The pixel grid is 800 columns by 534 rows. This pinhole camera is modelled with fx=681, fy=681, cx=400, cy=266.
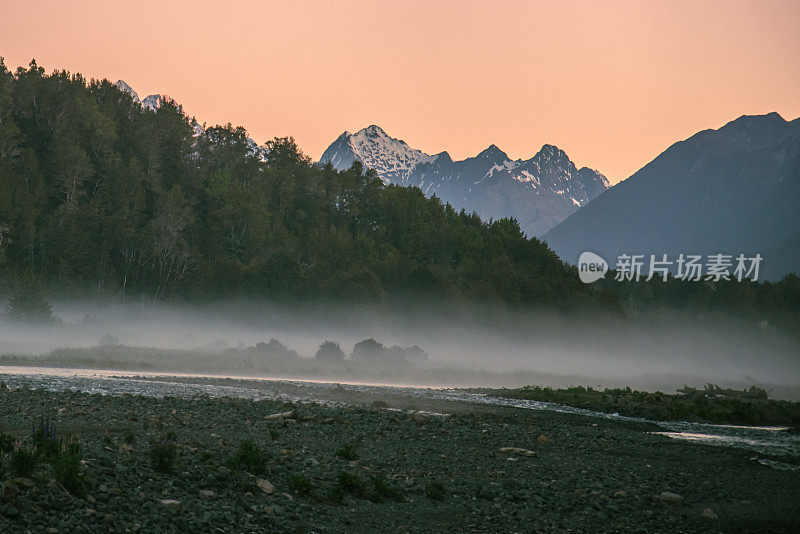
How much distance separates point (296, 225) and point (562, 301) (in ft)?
158

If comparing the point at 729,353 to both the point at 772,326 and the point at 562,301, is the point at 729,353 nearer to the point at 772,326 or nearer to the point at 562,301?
the point at 772,326

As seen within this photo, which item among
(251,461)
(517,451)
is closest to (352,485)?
(251,461)

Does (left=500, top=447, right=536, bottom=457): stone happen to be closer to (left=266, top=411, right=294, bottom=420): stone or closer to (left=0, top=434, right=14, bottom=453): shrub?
(left=266, top=411, right=294, bottom=420): stone

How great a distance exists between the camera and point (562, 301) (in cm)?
11269

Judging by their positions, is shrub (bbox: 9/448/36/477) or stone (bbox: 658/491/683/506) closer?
shrub (bbox: 9/448/36/477)

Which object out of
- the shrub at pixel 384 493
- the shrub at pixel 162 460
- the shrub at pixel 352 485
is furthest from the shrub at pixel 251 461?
the shrub at pixel 384 493

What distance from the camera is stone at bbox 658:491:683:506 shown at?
14.4 metres

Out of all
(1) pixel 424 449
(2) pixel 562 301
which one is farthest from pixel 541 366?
(1) pixel 424 449

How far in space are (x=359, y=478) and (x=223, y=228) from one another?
3898 inches

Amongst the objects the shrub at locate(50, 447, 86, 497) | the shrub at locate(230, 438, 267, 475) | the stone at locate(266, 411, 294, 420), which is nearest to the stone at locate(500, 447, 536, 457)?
the stone at locate(266, 411, 294, 420)

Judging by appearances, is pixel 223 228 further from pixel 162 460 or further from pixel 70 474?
pixel 70 474

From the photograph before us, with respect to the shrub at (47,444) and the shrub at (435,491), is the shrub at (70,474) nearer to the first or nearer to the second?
the shrub at (47,444)

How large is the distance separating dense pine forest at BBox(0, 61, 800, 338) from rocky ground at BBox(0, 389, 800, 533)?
6562 cm

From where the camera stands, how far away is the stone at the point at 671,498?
47.4 ft
